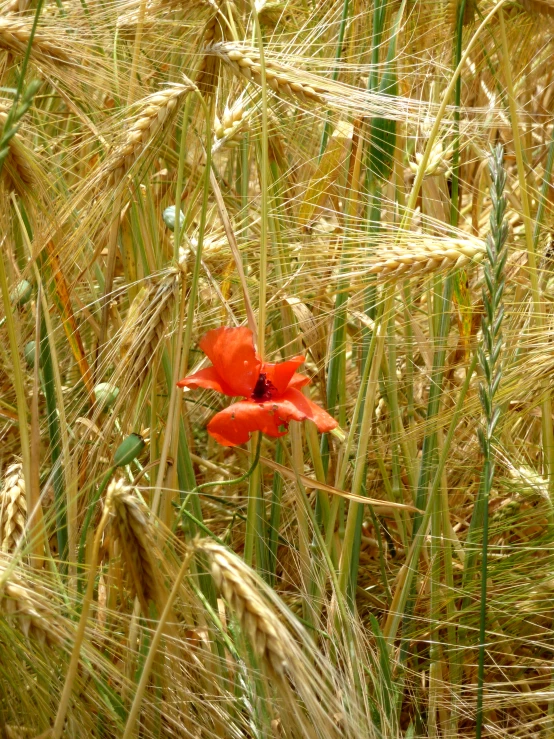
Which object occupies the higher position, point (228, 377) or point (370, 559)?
point (228, 377)

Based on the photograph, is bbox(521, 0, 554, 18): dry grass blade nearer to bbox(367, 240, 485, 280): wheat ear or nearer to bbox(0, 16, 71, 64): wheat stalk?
bbox(367, 240, 485, 280): wheat ear

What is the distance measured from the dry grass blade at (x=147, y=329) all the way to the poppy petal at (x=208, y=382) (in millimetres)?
107

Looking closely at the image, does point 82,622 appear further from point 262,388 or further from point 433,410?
point 433,410

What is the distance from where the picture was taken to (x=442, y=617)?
123cm

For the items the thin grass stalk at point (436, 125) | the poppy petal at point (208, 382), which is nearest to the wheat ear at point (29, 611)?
the poppy petal at point (208, 382)

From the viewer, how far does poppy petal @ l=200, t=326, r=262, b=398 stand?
90 centimetres

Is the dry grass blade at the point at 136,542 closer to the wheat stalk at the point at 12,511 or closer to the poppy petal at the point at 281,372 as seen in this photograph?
the poppy petal at the point at 281,372

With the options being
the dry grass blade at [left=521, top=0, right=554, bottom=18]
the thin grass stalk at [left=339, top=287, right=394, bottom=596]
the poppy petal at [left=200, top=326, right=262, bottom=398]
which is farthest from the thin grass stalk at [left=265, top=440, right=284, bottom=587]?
the dry grass blade at [left=521, top=0, right=554, bottom=18]

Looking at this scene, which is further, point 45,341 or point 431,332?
point 431,332

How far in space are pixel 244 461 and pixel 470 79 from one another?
86 centimetres

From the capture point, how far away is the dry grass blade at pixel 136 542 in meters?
0.78

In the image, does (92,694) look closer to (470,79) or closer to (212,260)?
(212,260)

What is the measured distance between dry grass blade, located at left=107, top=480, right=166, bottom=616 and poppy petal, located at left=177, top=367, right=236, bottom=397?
133 millimetres

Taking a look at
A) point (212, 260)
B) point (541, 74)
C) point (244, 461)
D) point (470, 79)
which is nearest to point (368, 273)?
point (212, 260)
